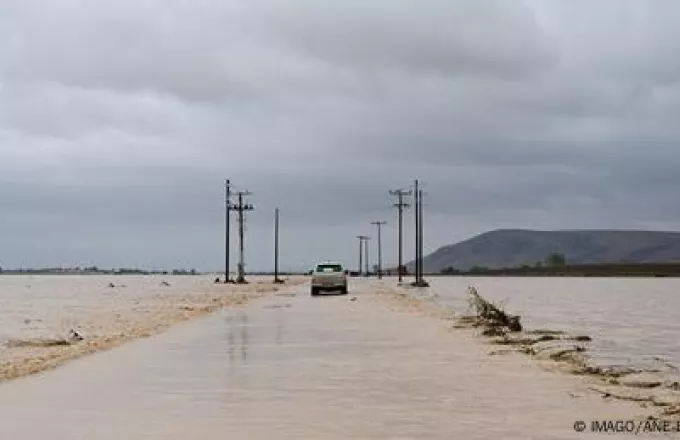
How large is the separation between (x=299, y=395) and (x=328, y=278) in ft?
154

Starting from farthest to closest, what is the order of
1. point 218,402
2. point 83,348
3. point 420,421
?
point 83,348 → point 218,402 → point 420,421

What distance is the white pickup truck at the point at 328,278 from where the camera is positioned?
196ft

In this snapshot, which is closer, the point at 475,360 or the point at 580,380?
the point at 580,380

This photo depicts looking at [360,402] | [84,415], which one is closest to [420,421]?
[360,402]

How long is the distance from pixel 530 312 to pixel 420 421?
34.2 meters

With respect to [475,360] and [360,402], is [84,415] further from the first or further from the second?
[475,360]

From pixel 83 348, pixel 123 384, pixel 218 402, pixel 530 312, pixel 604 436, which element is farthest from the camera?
pixel 530 312

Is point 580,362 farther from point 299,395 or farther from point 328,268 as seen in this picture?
point 328,268

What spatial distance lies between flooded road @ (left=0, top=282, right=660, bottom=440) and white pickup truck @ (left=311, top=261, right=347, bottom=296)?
37.4 meters

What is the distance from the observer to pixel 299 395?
1302 cm

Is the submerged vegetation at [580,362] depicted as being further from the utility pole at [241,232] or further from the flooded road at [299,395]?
the utility pole at [241,232]

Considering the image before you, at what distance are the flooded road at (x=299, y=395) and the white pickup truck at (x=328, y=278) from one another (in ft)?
123

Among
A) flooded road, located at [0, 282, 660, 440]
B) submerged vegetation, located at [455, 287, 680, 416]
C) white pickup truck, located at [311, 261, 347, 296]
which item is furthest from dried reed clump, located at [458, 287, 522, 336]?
white pickup truck, located at [311, 261, 347, 296]

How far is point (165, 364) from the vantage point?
17391mm
